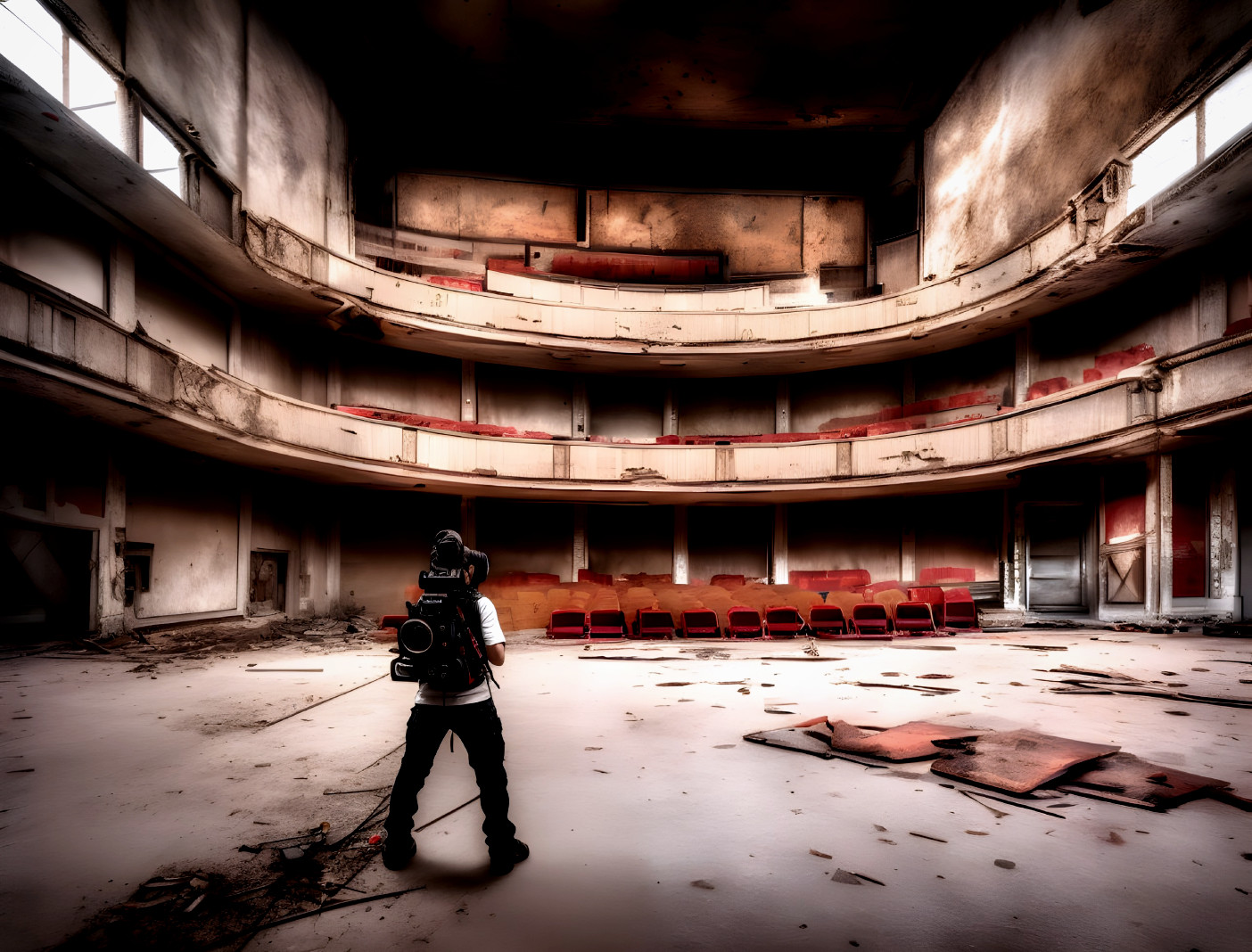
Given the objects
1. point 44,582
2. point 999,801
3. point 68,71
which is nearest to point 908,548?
point 999,801

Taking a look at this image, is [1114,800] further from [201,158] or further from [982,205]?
[982,205]

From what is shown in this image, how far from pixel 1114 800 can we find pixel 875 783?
1307mm

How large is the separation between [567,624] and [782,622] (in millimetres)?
4811

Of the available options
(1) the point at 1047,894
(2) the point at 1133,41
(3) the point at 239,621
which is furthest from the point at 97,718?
(2) the point at 1133,41

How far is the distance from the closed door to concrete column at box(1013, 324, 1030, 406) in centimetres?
295

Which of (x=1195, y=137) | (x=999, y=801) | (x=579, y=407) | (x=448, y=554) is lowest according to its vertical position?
(x=999, y=801)

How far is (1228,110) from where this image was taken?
10.7 metres

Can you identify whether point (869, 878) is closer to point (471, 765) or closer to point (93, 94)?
point (471, 765)

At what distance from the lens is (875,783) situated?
13.8ft

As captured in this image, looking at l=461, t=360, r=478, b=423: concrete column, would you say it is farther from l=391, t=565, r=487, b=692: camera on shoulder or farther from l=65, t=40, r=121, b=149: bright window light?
l=391, t=565, r=487, b=692: camera on shoulder

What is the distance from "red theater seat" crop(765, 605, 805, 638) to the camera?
1394cm

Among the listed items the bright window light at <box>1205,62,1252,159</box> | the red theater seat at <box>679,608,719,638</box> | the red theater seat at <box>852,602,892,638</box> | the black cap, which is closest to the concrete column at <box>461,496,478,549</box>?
the red theater seat at <box>679,608,719,638</box>

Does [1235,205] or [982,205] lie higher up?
[982,205]

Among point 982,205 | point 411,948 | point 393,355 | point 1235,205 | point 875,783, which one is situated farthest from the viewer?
point 393,355
